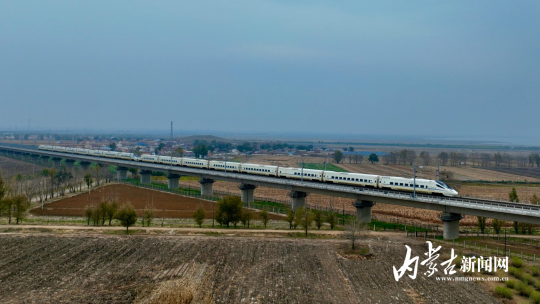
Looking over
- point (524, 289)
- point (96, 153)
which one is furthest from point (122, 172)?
point (524, 289)

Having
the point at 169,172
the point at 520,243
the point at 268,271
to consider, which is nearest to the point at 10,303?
the point at 268,271

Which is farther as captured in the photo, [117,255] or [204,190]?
[204,190]

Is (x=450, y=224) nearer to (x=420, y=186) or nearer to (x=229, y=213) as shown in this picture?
(x=420, y=186)

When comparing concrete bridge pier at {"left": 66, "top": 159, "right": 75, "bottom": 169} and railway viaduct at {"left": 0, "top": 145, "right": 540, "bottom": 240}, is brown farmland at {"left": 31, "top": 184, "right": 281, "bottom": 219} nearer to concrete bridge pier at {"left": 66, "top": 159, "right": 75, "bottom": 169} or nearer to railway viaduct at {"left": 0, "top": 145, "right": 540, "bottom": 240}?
railway viaduct at {"left": 0, "top": 145, "right": 540, "bottom": 240}

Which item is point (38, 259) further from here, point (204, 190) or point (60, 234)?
point (204, 190)

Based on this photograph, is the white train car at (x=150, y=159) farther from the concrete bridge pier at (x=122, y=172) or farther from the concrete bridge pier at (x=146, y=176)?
the concrete bridge pier at (x=122, y=172)

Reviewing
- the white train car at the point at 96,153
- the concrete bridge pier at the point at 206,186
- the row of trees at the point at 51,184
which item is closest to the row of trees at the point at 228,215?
the concrete bridge pier at the point at 206,186

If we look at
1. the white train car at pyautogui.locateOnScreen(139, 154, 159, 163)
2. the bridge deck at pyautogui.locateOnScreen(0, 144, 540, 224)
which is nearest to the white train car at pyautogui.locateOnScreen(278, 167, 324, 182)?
the bridge deck at pyautogui.locateOnScreen(0, 144, 540, 224)
